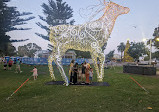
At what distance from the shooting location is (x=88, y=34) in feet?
20.4

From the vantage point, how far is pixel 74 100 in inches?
160

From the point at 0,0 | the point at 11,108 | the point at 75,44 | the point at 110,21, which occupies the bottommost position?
the point at 11,108

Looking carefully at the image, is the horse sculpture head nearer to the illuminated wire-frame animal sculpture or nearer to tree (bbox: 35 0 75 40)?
the illuminated wire-frame animal sculpture

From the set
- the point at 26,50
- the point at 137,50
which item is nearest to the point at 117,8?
the point at 137,50

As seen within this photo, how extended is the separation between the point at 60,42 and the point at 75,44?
0.75 m

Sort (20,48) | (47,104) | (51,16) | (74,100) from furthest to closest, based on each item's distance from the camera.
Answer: (20,48) < (51,16) < (74,100) < (47,104)

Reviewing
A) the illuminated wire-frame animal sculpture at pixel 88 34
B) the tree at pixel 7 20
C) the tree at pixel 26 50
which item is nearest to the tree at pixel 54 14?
the tree at pixel 7 20

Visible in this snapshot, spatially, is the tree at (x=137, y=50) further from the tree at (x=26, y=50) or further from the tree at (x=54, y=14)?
the tree at (x=26, y=50)

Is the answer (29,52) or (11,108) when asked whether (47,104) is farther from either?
(29,52)

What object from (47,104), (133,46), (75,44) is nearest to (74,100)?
(47,104)

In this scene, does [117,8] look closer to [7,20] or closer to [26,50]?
[7,20]

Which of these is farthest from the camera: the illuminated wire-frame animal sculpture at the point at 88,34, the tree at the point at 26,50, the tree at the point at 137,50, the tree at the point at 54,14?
the tree at the point at 26,50

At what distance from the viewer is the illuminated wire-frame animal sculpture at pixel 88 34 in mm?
6230

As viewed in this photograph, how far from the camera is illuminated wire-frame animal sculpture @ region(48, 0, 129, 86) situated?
6.23 meters
